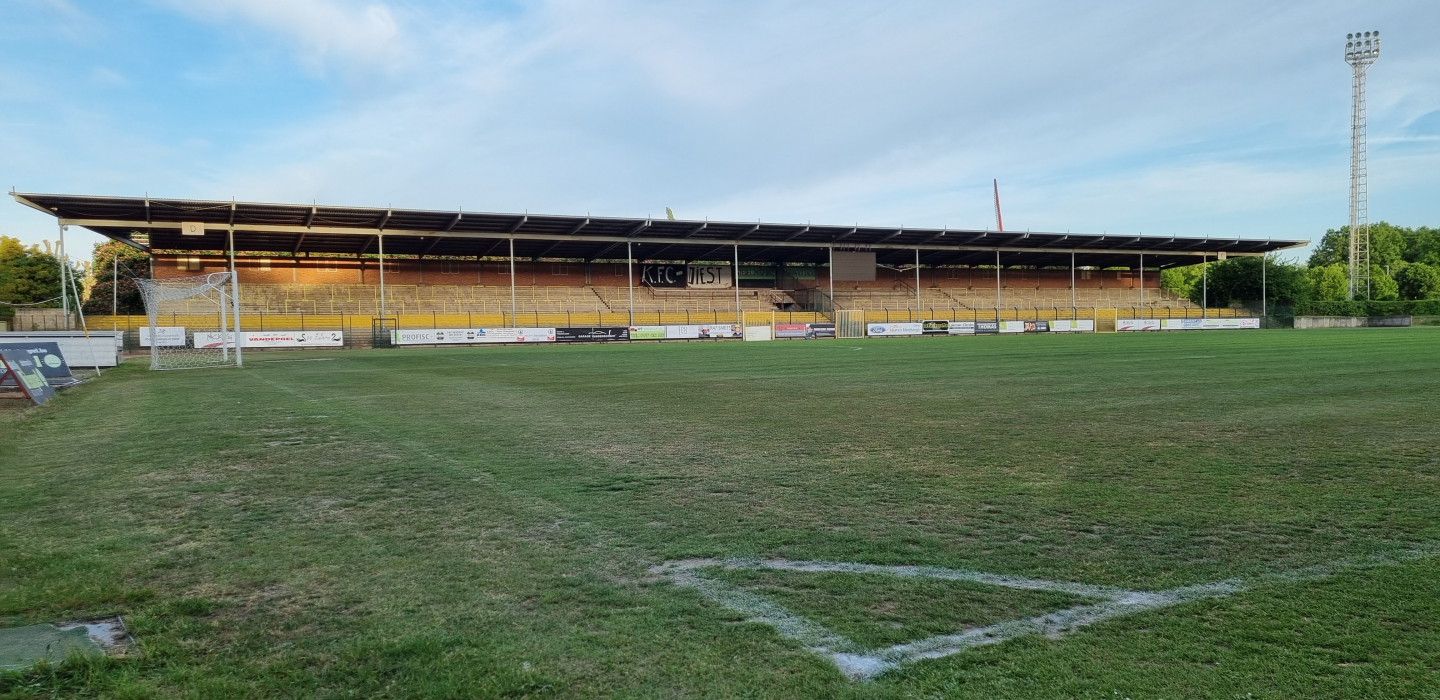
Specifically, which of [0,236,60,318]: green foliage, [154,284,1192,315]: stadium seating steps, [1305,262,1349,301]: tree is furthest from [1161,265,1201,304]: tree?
[0,236,60,318]: green foliage

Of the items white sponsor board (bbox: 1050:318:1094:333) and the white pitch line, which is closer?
the white pitch line

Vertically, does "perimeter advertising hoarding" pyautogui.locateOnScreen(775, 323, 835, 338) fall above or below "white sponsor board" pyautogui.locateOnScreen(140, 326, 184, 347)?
below

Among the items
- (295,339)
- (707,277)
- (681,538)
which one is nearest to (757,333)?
(707,277)

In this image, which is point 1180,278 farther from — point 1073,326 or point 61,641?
point 61,641

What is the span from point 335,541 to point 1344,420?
9.19 m

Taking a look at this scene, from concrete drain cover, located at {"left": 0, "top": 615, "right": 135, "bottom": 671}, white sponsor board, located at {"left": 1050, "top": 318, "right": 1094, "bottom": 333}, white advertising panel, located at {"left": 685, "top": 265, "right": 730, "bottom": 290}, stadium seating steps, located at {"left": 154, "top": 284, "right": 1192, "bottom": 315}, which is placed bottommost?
concrete drain cover, located at {"left": 0, "top": 615, "right": 135, "bottom": 671}

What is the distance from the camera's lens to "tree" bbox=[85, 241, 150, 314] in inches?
2451

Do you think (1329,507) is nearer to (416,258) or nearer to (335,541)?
(335,541)

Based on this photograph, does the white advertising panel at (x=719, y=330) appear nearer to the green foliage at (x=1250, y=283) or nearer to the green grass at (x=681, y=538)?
the green grass at (x=681, y=538)

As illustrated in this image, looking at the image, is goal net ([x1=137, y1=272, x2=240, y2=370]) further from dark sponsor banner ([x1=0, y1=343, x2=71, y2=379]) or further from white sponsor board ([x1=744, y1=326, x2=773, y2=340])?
white sponsor board ([x1=744, y1=326, x2=773, y2=340])

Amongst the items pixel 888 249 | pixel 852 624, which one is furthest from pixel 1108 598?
pixel 888 249

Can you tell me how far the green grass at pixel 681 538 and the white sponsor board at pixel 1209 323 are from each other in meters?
55.0

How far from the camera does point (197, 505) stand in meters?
5.00

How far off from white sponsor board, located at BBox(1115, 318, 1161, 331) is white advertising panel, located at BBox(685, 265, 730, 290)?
28777 millimetres
